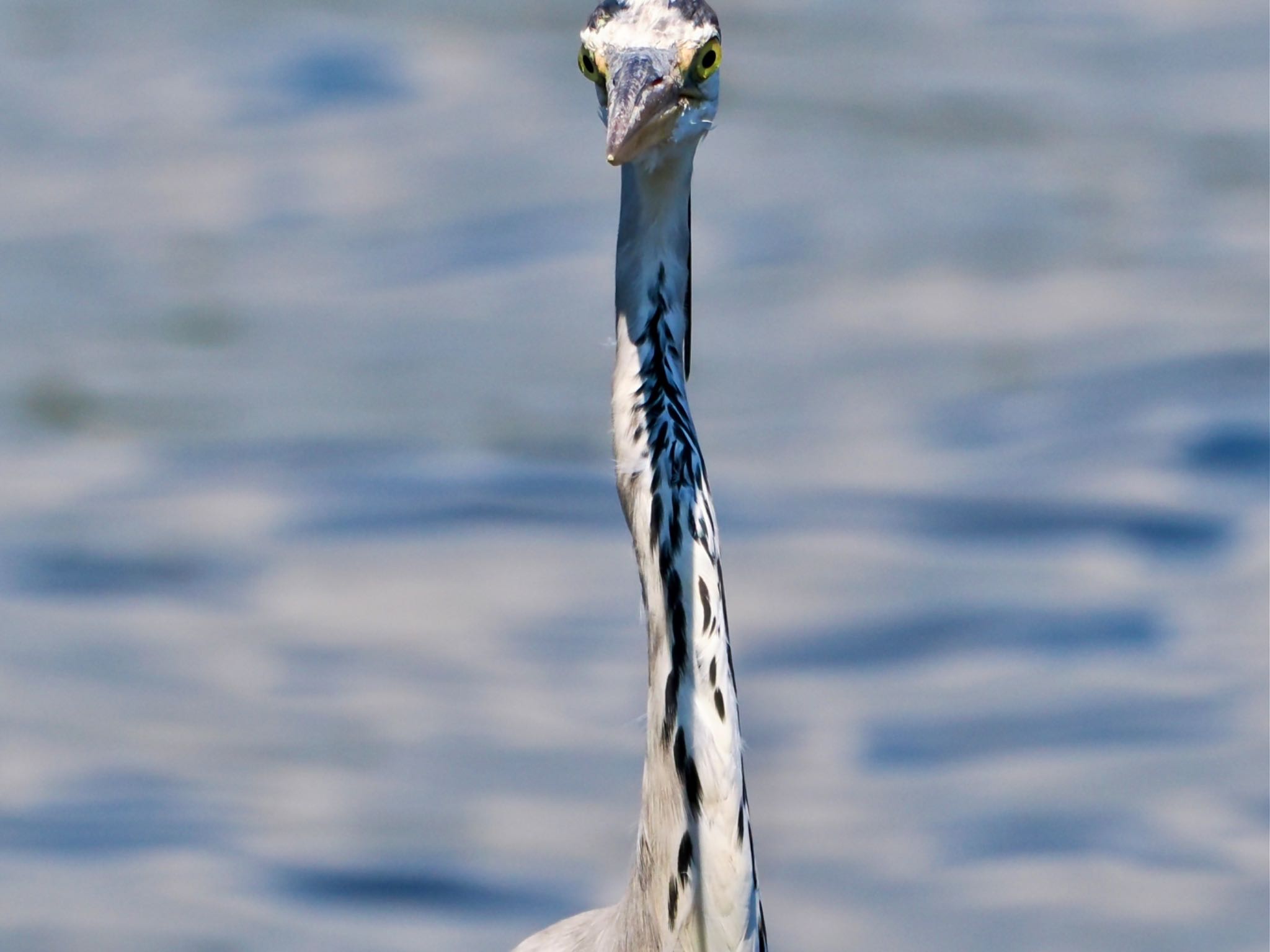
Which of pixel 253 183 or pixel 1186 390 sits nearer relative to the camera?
pixel 1186 390

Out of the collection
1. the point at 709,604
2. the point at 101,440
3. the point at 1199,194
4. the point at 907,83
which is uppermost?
the point at 907,83

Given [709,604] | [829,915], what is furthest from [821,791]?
[709,604]

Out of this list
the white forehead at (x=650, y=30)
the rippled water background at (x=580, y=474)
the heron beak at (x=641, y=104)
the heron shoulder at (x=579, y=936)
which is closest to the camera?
the heron beak at (x=641, y=104)

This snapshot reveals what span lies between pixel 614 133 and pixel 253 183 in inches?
238

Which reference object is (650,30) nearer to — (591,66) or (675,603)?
(591,66)

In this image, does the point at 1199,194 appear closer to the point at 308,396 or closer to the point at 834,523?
the point at 834,523

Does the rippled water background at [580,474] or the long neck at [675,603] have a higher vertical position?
the rippled water background at [580,474]

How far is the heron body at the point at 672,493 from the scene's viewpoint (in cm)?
335

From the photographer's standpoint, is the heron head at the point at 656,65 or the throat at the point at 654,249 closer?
the heron head at the point at 656,65

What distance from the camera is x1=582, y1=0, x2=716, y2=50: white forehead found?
3.45m

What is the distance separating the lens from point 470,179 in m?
8.93

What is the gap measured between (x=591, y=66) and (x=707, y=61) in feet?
0.60

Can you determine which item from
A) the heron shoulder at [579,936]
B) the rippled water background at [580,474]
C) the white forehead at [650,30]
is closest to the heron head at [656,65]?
the white forehead at [650,30]

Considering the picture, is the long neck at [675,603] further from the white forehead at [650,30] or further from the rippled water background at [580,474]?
the rippled water background at [580,474]
